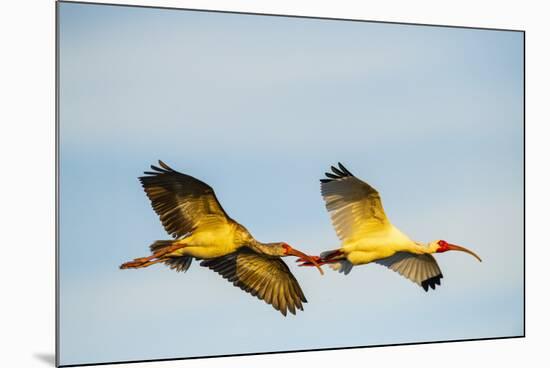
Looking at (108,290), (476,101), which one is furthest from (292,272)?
(476,101)

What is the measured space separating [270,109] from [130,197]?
0.93 meters

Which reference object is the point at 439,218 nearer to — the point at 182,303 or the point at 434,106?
the point at 434,106

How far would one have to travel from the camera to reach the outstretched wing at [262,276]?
585 centimetres

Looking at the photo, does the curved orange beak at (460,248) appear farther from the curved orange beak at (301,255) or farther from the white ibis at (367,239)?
the curved orange beak at (301,255)

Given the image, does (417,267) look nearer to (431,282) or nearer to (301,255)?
(431,282)

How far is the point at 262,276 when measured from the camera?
5.93 meters

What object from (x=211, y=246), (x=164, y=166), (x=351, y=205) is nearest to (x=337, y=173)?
(x=351, y=205)

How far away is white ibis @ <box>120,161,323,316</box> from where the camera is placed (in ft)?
18.7

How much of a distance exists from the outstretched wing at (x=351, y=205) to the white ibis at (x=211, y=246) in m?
0.30

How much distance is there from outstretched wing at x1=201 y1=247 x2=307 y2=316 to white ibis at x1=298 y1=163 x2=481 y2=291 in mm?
153

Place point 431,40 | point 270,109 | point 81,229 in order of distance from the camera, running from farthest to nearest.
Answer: point 431,40 < point 270,109 < point 81,229

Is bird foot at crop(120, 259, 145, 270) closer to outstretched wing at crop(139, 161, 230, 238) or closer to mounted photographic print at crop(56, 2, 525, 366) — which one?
mounted photographic print at crop(56, 2, 525, 366)

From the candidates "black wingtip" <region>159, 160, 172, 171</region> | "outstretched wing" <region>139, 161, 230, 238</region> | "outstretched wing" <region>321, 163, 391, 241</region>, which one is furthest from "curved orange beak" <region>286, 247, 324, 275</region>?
"black wingtip" <region>159, 160, 172, 171</region>

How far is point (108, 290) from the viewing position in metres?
5.59
